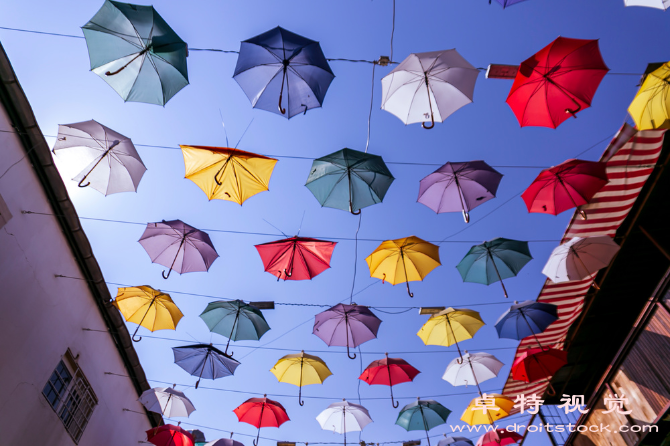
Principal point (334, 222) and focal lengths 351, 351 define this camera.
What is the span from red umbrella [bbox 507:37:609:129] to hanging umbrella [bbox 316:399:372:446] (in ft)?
25.2

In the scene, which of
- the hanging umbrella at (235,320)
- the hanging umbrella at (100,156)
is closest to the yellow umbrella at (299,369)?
the hanging umbrella at (235,320)

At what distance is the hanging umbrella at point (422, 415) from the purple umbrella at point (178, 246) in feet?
21.6

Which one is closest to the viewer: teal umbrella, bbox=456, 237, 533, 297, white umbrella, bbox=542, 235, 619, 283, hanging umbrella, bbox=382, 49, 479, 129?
hanging umbrella, bbox=382, 49, 479, 129

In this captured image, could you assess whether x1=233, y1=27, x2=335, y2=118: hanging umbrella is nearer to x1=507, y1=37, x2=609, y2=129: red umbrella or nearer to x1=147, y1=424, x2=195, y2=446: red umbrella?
x1=507, y1=37, x2=609, y2=129: red umbrella

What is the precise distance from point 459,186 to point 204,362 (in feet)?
21.3

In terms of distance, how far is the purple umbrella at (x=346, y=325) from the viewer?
25.0ft

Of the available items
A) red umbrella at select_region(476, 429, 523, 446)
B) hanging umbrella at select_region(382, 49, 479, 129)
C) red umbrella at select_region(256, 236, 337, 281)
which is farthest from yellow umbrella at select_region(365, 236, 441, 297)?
red umbrella at select_region(476, 429, 523, 446)

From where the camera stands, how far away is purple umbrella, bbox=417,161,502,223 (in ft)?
20.4

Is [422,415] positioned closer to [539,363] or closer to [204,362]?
[539,363]

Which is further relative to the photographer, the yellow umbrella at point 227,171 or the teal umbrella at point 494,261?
the teal umbrella at point 494,261

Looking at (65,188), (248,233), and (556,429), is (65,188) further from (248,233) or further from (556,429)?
(556,429)

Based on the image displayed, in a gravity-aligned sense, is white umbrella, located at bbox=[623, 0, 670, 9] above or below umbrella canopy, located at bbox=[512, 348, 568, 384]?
above

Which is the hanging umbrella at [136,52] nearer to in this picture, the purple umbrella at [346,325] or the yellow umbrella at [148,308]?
the yellow umbrella at [148,308]

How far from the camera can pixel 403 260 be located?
7168mm
